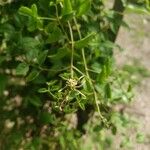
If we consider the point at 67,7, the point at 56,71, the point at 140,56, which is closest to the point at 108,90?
the point at 56,71

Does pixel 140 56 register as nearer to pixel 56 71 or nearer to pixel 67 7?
pixel 56 71

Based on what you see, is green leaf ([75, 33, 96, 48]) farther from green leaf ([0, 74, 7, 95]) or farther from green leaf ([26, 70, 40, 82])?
green leaf ([0, 74, 7, 95])

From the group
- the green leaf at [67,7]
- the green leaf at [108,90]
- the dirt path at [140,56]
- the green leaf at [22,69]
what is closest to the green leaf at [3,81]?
the green leaf at [22,69]

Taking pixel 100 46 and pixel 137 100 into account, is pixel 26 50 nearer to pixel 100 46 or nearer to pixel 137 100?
pixel 100 46

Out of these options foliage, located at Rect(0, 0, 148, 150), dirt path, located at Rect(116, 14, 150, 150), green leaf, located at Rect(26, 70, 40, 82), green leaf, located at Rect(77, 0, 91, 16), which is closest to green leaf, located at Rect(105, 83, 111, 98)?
foliage, located at Rect(0, 0, 148, 150)

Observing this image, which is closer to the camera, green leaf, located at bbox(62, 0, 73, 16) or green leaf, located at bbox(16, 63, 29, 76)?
green leaf, located at bbox(62, 0, 73, 16)

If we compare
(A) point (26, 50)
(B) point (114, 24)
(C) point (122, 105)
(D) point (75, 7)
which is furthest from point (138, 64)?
(D) point (75, 7)
